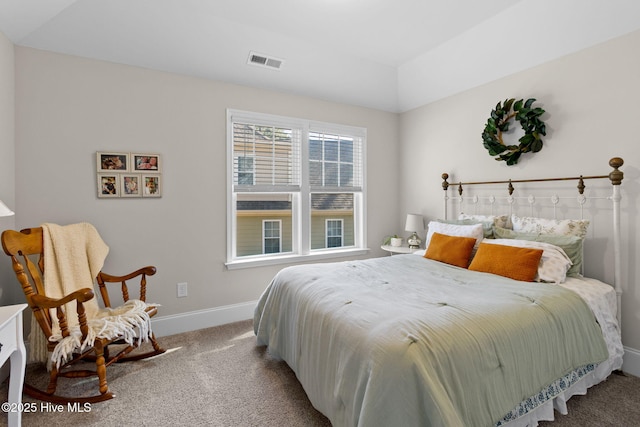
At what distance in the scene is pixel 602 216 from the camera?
7.90 feet

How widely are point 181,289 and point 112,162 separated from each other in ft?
4.28

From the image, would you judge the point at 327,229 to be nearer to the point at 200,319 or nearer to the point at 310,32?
the point at 200,319

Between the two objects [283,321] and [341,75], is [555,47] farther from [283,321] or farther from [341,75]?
[283,321]

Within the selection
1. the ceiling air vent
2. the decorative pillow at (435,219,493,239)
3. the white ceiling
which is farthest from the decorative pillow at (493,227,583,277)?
the ceiling air vent

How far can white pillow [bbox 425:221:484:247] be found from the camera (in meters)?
2.76

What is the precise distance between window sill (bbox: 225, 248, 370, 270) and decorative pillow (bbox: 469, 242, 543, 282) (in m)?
1.64

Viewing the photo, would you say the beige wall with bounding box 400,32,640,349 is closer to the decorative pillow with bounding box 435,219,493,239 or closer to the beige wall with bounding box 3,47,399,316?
the decorative pillow with bounding box 435,219,493,239

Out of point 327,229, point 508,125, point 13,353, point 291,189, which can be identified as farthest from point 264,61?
point 13,353

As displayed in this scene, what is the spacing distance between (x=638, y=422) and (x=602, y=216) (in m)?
1.40

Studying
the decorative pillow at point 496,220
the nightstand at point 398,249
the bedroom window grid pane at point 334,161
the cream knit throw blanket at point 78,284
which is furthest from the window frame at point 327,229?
the cream knit throw blanket at point 78,284

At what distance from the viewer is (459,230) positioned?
2.89 metres

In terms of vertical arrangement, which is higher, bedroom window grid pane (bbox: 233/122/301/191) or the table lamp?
bedroom window grid pane (bbox: 233/122/301/191)

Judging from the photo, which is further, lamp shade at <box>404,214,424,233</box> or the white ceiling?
lamp shade at <box>404,214,424,233</box>

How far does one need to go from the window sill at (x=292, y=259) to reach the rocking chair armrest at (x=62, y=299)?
1.38 metres
